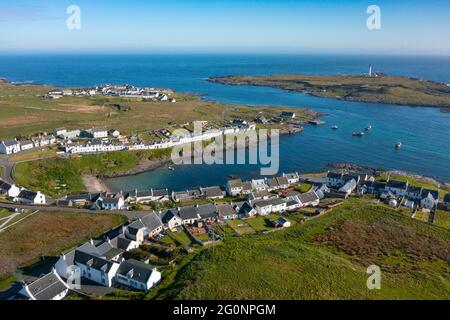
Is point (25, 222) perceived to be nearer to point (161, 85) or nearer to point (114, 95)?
point (114, 95)

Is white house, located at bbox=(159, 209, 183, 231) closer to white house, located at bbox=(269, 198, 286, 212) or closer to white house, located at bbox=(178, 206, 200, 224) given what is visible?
white house, located at bbox=(178, 206, 200, 224)

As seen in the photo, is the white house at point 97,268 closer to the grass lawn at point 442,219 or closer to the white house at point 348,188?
the white house at point 348,188

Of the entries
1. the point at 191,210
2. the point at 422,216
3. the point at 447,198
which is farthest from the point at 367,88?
the point at 191,210

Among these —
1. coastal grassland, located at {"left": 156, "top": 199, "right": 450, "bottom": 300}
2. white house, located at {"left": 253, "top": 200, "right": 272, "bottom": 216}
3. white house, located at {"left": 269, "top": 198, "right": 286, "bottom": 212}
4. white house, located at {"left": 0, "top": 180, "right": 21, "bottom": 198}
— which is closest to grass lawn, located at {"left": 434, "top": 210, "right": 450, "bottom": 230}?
coastal grassland, located at {"left": 156, "top": 199, "right": 450, "bottom": 300}

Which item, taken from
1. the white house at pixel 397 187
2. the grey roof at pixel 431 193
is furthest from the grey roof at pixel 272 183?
the grey roof at pixel 431 193

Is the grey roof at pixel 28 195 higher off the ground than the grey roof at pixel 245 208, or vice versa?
the grey roof at pixel 28 195

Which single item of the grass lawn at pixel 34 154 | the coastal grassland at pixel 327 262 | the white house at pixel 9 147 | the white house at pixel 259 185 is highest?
the white house at pixel 9 147

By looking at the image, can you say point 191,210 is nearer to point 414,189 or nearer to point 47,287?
point 47,287
